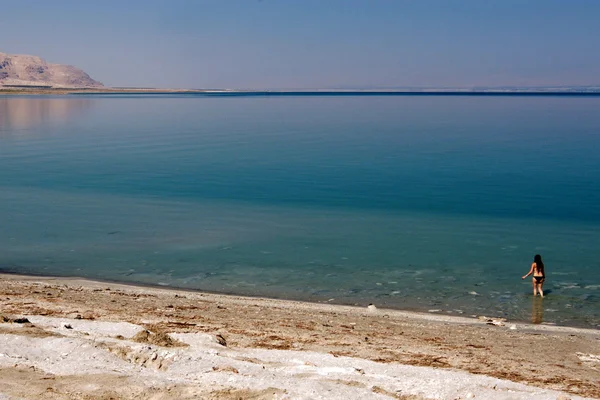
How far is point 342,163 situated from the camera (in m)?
44.6

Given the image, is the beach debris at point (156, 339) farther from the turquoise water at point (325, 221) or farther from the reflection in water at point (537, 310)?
the reflection in water at point (537, 310)

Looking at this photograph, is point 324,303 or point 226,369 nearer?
point 226,369

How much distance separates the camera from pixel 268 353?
11.0m

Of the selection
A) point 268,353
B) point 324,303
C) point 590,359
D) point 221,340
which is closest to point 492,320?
point 590,359

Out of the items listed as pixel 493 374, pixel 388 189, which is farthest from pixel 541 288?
pixel 388 189

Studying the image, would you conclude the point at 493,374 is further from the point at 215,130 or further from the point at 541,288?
the point at 215,130

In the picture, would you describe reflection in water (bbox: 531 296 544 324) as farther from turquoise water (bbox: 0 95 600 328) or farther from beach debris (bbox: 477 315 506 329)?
beach debris (bbox: 477 315 506 329)

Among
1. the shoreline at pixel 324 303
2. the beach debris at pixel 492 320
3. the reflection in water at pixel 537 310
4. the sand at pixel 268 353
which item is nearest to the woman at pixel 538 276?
the reflection in water at pixel 537 310

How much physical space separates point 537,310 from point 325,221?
447 inches

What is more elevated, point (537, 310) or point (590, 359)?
point (590, 359)

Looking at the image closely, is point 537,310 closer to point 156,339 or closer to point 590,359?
point 590,359

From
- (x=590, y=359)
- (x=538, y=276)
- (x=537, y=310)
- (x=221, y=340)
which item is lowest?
(x=537, y=310)

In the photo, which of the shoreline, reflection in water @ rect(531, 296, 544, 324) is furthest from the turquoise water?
the shoreline

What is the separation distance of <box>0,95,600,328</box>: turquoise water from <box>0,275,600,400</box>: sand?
315 centimetres
